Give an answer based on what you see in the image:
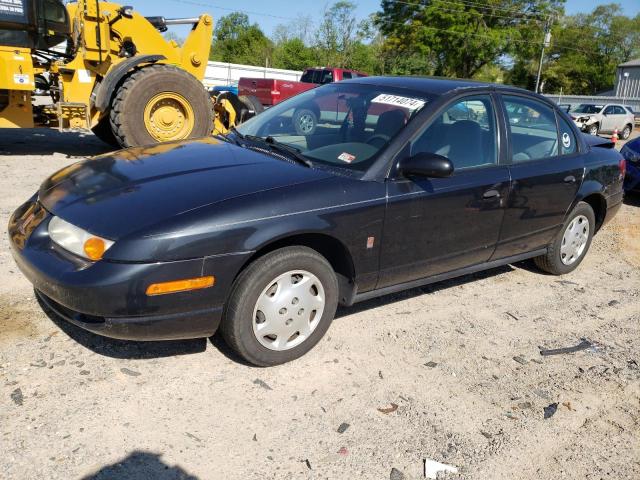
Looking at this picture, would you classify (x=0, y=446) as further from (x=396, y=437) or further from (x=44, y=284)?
(x=396, y=437)

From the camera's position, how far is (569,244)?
507 centimetres

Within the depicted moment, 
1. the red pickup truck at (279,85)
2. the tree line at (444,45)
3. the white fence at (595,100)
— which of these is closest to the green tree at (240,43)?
the tree line at (444,45)

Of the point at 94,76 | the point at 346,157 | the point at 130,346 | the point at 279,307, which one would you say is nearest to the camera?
the point at 279,307

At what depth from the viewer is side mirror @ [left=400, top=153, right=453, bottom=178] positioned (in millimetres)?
3354

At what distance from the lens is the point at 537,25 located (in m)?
43.9

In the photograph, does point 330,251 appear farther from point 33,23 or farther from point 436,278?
point 33,23

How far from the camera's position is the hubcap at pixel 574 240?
16.4 ft

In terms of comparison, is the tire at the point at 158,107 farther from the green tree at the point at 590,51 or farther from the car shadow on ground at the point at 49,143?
the green tree at the point at 590,51

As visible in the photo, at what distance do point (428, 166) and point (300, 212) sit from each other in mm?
875

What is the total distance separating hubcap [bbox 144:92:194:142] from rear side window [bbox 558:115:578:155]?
18.6 ft

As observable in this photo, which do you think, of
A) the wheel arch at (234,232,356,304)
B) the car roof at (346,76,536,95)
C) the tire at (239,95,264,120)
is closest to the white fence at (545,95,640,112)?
the tire at (239,95,264,120)

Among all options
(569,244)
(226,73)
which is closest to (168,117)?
(569,244)

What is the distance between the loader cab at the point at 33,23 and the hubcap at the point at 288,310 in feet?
22.9

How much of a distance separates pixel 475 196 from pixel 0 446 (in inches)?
123
